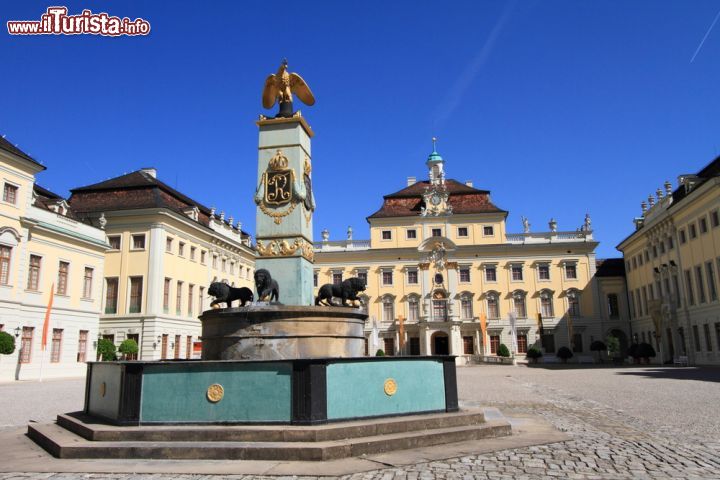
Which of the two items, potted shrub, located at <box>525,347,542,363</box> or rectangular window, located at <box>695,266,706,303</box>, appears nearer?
rectangular window, located at <box>695,266,706,303</box>

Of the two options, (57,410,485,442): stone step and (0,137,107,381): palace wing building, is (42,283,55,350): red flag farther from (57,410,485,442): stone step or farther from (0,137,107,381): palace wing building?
(57,410,485,442): stone step

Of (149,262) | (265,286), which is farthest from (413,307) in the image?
(265,286)

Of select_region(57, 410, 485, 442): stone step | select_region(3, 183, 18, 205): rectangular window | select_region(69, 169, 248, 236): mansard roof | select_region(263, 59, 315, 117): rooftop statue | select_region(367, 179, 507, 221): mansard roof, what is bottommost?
select_region(57, 410, 485, 442): stone step

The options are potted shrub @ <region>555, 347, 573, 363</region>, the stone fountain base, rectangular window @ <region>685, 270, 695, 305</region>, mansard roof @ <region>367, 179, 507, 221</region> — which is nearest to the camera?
the stone fountain base

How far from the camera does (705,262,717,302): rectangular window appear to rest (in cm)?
3388

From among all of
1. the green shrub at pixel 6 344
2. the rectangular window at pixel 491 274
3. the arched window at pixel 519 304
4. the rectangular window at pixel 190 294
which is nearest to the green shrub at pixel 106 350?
the green shrub at pixel 6 344

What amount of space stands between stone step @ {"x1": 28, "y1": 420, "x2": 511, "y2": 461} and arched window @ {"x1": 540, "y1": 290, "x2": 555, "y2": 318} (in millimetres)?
48018

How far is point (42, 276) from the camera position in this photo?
30109mm

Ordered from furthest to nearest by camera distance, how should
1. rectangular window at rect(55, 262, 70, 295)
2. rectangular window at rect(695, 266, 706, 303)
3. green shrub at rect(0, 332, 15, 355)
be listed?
rectangular window at rect(695, 266, 706, 303) < rectangular window at rect(55, 262, 70, 295) < green shrub at rect(0, 332, 15, 355)

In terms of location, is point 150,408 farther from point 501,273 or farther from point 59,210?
point 501,273

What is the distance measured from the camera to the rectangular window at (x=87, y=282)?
3384 cm

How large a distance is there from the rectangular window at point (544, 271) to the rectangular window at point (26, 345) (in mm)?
41602

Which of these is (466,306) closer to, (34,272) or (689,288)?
(689,288)

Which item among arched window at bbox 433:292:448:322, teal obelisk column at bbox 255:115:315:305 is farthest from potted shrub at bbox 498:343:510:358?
teal obelisk column at bbox 255:115:315:305
